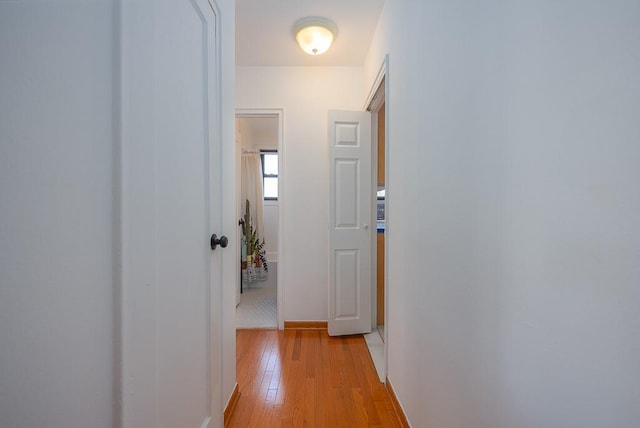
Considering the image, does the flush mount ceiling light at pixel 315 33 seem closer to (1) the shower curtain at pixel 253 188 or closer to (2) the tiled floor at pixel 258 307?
(2) the tiled floor at pixel 258 307

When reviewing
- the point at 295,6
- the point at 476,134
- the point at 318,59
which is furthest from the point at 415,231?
the point at 318,59

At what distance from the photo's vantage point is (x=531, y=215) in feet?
1.92

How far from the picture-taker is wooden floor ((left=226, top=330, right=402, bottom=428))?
4.61 ft

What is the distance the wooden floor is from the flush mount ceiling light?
2454 millimetres

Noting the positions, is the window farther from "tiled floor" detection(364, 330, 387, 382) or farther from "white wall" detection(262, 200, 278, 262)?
"tiled floor" detection(364, 330, 387, 382)

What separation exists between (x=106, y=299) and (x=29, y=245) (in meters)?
0.17

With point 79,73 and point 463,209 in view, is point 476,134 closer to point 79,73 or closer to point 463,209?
point 463,209

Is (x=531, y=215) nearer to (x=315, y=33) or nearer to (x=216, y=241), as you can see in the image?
(x=216, y=241)

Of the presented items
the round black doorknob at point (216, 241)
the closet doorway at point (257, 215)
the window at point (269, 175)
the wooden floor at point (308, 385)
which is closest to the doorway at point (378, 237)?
the wooden floor at point (308, 385)

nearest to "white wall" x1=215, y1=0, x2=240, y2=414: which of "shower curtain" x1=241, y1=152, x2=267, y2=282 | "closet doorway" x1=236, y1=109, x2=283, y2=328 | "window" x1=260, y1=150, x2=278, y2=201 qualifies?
"closet doorway" x1=236, y1=109, x2=283, y2=328

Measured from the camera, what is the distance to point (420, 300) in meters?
1.19

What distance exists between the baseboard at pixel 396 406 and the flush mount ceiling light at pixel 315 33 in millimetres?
2474

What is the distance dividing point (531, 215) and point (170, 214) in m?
0.95

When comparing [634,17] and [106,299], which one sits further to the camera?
[106,299]
